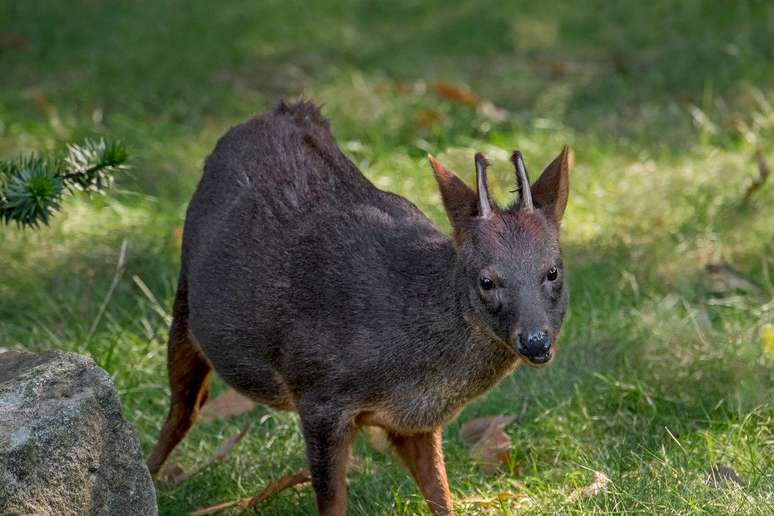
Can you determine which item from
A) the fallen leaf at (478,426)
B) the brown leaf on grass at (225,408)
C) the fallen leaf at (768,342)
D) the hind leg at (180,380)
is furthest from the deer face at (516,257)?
the brown leaf on grass at (225,408)

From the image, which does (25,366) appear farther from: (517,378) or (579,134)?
(579,134)

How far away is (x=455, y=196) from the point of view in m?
4.33

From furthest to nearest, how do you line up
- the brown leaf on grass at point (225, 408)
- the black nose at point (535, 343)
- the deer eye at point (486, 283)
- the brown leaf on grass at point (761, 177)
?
the brown leaf on grass at point (761, 177), the brown leaf on grass at point (225, 408), the deer eye at point (486, 283), the black nose at point (535, 343)

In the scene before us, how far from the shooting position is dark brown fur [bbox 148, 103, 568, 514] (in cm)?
420

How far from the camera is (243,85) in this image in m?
9.06

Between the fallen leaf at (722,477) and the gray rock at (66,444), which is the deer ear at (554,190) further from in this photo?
the gray rock at (66,444)

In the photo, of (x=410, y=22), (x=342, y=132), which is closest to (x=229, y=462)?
(x=342, y=132)

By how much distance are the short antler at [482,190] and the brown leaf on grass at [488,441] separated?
1165mm

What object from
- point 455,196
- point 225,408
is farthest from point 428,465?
point 225,408

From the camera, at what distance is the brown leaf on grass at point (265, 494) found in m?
4.74

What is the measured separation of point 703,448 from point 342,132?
361 cm

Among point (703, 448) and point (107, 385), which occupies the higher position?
point (107, 385)

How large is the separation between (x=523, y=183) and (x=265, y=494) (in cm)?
144

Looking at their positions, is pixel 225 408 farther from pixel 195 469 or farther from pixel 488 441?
pixel 488 441
